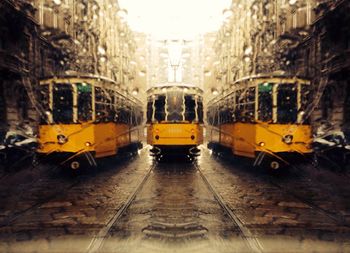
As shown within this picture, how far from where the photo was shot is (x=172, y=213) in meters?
6.89

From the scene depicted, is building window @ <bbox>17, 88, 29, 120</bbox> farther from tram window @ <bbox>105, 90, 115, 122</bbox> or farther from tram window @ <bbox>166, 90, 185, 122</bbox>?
tram window @ <bbox>166, 90, 185, 122</bbox>

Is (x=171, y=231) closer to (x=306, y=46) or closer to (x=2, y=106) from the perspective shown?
(x=2, y=106)

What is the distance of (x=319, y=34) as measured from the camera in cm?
2072

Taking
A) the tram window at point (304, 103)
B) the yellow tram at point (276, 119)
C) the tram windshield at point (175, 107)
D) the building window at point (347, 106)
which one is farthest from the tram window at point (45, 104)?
the building window at point (347, 106)

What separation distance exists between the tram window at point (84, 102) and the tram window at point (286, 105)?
587 centimetres

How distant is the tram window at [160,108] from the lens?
1534cm

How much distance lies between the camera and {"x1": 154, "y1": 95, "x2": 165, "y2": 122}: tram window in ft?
50.3

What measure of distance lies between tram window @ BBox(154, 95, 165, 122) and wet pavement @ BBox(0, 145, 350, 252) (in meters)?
3.64

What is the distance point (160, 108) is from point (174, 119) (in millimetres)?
798

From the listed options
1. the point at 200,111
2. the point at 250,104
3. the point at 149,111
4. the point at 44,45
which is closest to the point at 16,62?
the point at 44,45

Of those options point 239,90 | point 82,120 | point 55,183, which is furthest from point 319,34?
point 55,183

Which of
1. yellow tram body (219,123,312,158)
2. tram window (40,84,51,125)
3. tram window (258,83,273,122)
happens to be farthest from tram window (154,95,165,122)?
tram window (40,84,51,125)

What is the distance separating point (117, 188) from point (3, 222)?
381 centimetres

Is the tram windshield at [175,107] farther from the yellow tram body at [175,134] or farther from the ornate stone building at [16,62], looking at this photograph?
the ornate stone building at [16,62]
